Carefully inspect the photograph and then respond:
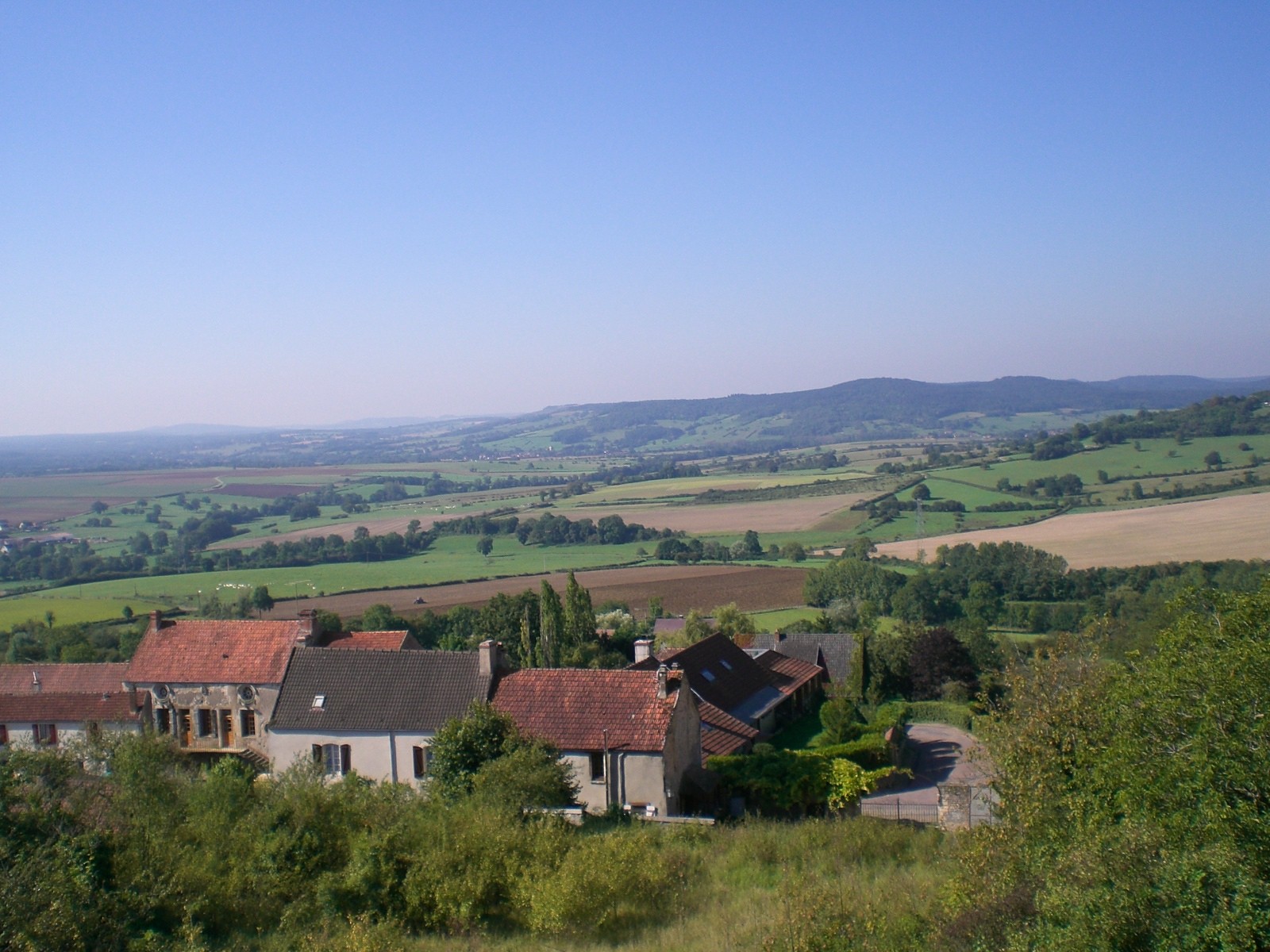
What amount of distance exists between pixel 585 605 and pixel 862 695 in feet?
39.7

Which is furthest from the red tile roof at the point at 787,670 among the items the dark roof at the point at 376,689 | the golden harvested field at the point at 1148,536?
the golden harvested field at the point at 1148,536

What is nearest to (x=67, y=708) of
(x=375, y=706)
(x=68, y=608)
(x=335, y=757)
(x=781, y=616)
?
(x=335, y=757)

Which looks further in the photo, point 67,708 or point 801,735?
point 801,735

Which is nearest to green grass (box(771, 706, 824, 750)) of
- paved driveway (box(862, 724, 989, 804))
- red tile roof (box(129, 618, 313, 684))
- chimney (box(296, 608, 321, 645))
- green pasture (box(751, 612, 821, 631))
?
paved driveway (box(862, 724, 989, 804))

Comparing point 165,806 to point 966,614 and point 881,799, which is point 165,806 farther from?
point 966,614

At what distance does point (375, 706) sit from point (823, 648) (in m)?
22.5

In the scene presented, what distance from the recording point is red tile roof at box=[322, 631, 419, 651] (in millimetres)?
35594

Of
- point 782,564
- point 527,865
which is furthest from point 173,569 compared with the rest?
point 527,865

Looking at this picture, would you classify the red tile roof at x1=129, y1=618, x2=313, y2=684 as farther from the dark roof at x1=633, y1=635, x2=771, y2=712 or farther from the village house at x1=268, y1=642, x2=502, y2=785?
the dark roof at x1=633, y1=635, x2=771, y2=712

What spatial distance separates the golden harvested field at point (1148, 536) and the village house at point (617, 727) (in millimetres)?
51471

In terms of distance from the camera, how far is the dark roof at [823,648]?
4372 centimetres

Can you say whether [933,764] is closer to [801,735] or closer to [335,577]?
[801,735]

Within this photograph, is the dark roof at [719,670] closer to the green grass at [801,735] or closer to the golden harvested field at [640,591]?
the green grass at [801,735]

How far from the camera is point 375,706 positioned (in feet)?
93.8
